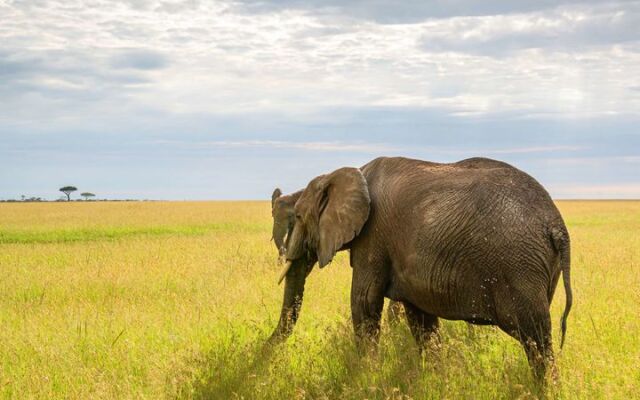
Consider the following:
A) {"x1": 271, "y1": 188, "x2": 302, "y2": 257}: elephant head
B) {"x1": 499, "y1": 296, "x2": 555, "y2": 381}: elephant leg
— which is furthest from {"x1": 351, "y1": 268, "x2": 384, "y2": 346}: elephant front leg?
{"x1": 271, "y1": 188, "x2": 302, "y2": 257}: elephant head

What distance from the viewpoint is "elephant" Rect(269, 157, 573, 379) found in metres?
5.48

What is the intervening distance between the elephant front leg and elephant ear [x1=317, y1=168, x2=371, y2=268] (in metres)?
0.40

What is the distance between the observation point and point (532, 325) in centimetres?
545

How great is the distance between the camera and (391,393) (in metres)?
5.92

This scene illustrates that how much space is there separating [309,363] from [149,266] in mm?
9971

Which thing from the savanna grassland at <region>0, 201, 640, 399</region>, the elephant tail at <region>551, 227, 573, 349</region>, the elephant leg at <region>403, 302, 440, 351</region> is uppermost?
the elephant tail at <region>551, 227, 573, 349</region>

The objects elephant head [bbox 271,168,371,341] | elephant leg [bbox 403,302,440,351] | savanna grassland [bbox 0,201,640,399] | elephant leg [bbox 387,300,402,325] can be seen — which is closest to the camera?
savanna grassland [bbox 0,201,640,399]

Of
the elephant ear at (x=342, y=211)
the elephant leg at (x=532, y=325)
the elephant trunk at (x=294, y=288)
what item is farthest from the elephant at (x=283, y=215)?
the elephant leg at (x=532, y=325)

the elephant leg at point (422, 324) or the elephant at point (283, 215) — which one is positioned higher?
the elephant at point (283, 215)

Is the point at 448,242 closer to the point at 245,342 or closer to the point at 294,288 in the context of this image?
the point at 294,288

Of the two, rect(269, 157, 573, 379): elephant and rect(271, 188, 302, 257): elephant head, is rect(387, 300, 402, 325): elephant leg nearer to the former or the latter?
rect(269, 157, 573, 379): elephant

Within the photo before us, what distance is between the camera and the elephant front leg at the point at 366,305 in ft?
22.1

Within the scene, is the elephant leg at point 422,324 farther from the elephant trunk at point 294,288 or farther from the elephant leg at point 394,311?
the elephant leg at point 394,311

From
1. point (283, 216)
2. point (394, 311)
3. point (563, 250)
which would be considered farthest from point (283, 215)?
point (563, 250)
